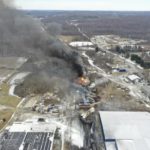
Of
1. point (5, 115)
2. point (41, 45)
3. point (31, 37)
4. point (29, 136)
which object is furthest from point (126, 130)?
point (31, 37)

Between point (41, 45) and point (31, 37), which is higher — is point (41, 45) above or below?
below

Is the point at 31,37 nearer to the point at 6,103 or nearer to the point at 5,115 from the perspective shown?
the point at 6,103

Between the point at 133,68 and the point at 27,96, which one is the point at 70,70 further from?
the point at 133,68

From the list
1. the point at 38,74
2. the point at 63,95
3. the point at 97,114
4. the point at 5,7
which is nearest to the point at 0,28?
the point at 5,7

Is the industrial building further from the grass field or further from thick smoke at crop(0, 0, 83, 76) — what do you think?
thick smoke at crop(0, 0, 83, 76)

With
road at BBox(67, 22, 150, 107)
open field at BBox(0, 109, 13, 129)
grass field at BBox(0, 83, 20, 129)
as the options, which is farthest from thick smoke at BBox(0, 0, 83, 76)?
open field at BBox(0, 109, 13, 129)

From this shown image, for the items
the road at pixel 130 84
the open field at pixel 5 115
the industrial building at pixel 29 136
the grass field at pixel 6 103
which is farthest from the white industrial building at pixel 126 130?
the grass field at pixel 6 103
